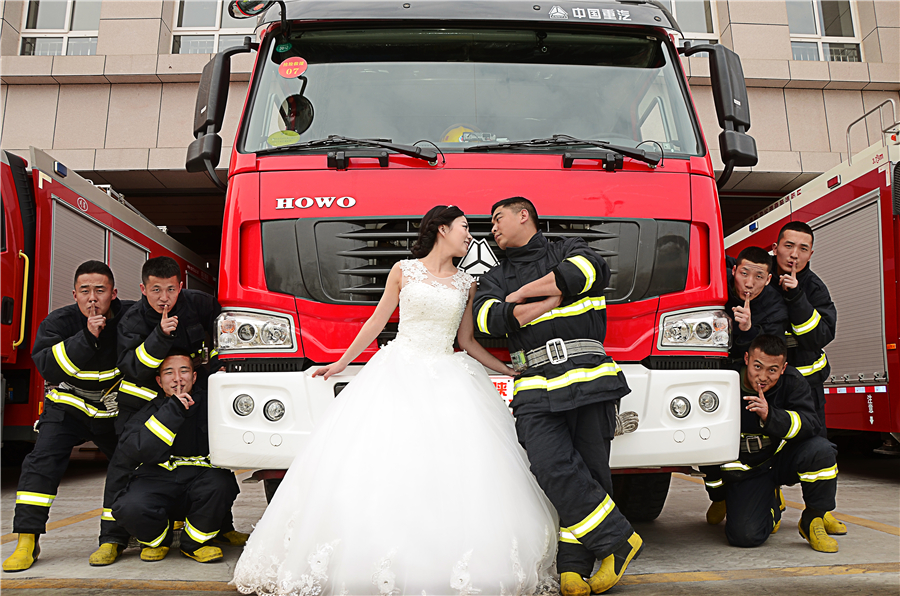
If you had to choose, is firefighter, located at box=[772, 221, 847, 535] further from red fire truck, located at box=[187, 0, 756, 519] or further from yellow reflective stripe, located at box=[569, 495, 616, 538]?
yellow reflective stripe, located at box=[569, 495, 616, 538]

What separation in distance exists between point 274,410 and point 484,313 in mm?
1130

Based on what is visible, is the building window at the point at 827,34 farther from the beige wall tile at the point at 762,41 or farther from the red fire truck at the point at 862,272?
the red fire truck at the point at 862,272

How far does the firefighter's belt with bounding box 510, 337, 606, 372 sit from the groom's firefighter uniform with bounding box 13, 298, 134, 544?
8.54ft

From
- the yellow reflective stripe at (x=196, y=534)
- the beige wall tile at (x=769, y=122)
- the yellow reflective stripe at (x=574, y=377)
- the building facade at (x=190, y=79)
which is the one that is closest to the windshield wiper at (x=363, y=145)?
the yellow reflective stripe at (x=574, y=377)

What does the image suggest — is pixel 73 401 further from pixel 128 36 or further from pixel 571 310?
pixel 128 36

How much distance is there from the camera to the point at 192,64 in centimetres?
1283

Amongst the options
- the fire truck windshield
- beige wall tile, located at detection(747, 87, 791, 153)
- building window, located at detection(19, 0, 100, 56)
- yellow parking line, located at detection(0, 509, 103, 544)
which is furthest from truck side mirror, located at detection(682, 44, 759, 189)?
building window, located at detection(19, 0, 100, 56)

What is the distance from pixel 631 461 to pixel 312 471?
5.06 ft

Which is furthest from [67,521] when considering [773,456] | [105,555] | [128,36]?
[128,36]

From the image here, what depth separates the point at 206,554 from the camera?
405 centimetres

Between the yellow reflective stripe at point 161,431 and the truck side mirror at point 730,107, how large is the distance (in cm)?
357

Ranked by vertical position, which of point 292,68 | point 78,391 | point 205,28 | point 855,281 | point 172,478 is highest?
point 205,28

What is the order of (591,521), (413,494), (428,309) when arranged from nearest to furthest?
(413,494) < (591,521) < (428,309)

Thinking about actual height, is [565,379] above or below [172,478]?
above
